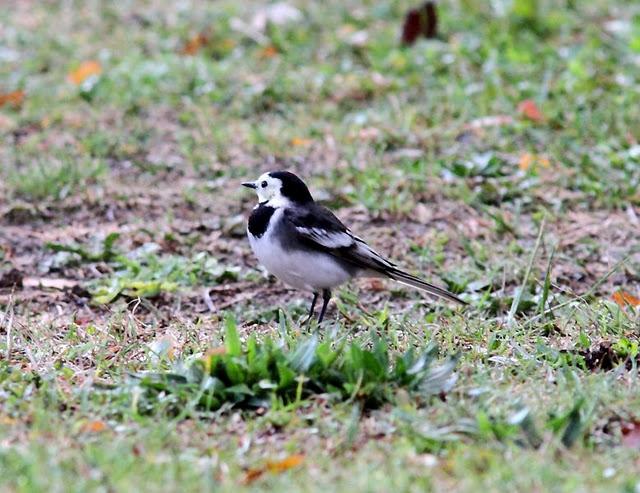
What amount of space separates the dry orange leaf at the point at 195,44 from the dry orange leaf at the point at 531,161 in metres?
3.49

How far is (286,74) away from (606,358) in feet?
16.2


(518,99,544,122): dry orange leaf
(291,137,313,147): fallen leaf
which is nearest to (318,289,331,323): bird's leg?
(291,137,313,147): fallen leaf

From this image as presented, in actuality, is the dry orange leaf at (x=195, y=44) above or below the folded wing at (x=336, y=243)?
above

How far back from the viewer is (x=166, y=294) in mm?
5977

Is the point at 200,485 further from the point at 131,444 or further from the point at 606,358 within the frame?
the point at 606,358

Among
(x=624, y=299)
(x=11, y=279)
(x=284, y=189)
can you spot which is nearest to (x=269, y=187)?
(x=284, y=189)

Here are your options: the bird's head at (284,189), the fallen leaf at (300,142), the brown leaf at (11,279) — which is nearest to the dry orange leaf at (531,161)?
the fallen leaf at (300,142)

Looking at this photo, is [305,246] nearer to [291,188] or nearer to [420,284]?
[291,188]

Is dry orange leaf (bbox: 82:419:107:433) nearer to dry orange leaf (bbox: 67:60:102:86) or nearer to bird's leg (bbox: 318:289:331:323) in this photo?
bird's leg (bbox: 318:289:331:323)

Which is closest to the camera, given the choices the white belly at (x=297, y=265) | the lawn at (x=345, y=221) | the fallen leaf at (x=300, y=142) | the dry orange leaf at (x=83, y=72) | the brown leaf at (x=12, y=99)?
the lawn at (x=345, y=221)

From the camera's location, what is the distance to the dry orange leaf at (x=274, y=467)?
142 inches

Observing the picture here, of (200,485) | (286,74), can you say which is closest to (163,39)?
(286,74)

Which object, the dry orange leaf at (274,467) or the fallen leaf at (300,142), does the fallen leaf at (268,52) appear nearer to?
the fallen leaf at (300,142)

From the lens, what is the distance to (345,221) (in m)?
6.91
